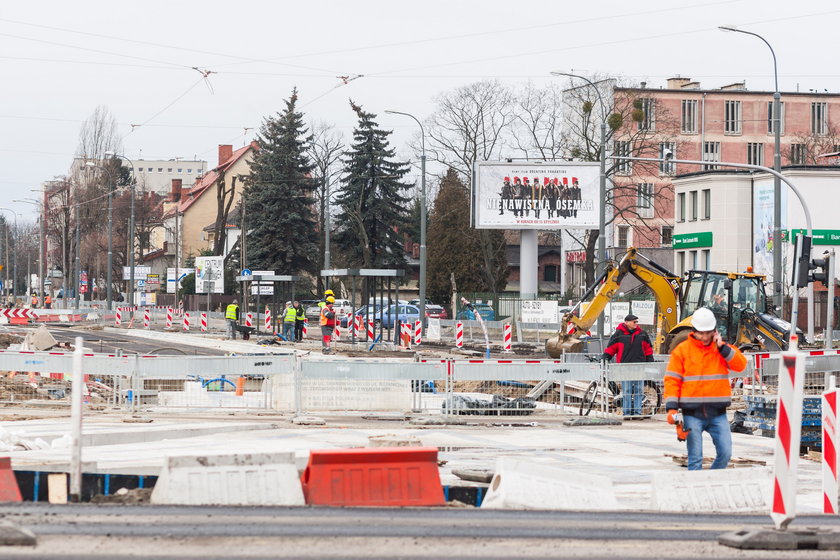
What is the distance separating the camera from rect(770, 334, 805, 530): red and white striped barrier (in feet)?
27.8

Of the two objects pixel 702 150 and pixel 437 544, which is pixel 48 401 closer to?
pixel 437 544

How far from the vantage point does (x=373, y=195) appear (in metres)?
75.4

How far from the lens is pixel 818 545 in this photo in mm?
8336

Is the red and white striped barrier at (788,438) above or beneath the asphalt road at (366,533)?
Result: above

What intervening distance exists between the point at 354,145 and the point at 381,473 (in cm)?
6728

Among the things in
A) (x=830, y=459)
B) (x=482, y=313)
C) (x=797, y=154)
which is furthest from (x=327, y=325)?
(x=797, y=154)

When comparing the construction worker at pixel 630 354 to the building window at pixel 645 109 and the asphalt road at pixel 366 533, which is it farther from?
the building window at pixel 645 109

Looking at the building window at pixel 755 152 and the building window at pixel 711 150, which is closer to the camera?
the building window at pixel 711 150

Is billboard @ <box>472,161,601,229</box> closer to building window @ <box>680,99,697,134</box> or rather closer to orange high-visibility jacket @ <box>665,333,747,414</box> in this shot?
building window @ <box>680,99,697,134</box>

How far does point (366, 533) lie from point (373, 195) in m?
67.5

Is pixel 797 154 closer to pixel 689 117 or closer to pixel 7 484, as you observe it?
pixel 689 117

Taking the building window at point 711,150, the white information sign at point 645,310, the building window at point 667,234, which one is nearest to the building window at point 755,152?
the building window at point 711,150

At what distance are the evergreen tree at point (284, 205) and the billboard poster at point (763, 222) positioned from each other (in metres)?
26.9

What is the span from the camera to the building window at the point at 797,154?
8644 cm
